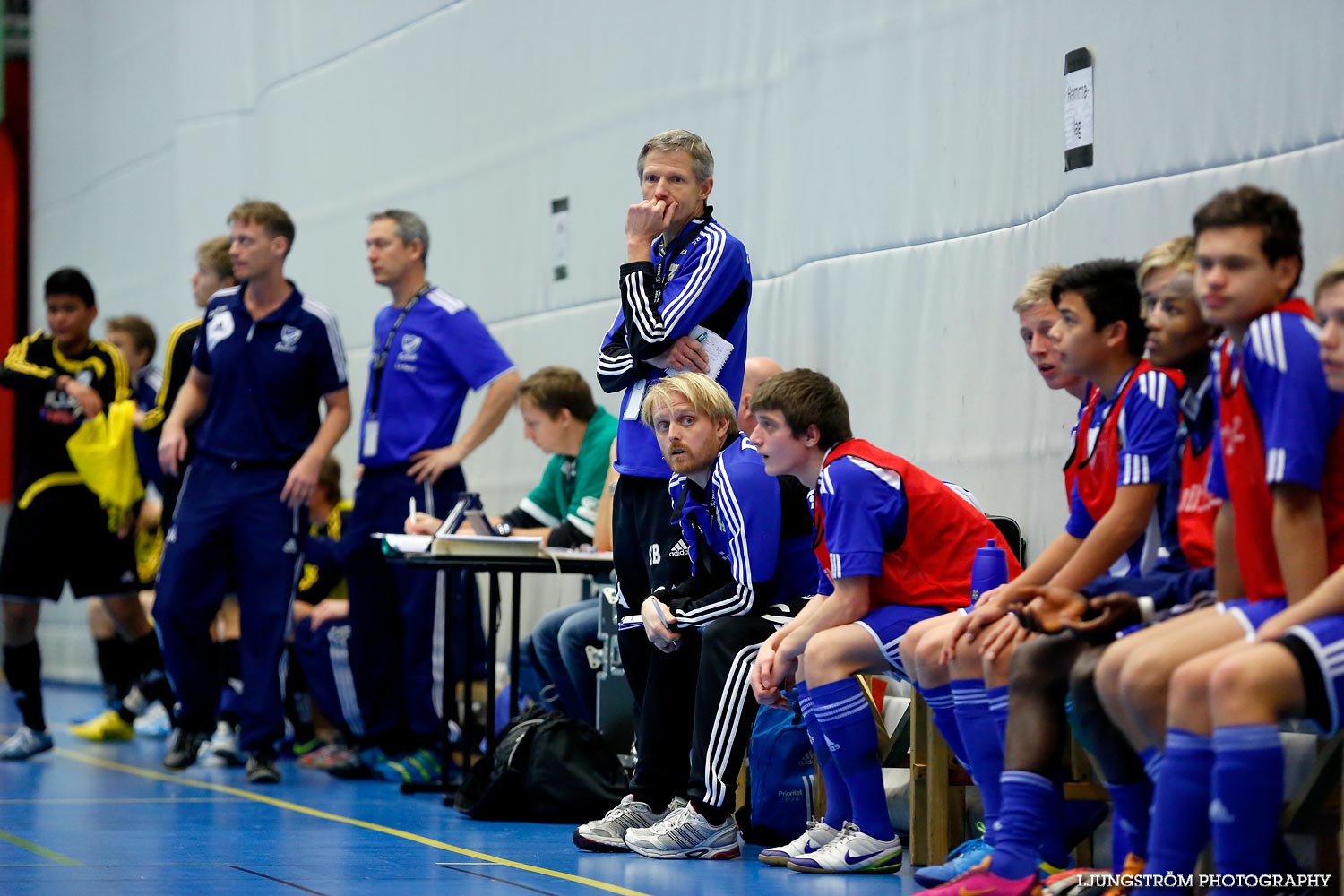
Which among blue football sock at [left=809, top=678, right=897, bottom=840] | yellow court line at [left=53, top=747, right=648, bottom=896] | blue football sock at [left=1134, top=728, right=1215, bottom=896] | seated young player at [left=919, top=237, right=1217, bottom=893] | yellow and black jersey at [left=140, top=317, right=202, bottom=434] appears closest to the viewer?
blue football sock at [left=1134, top=728, right=1215, bottom=896]

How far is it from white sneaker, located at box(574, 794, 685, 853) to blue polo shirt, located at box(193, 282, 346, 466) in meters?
2.22

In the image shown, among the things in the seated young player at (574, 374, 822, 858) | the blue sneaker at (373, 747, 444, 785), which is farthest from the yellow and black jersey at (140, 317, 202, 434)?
the seated young player at (574, 374, 822, 858)

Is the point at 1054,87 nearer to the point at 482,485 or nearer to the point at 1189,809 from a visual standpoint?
the point at 1189,809

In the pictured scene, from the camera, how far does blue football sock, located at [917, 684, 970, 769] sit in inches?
135

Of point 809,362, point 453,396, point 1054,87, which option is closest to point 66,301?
point 453,396

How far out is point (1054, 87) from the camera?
14.3 ft

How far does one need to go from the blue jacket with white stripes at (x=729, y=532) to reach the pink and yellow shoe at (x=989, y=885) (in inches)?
46.5

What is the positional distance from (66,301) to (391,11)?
8.10 feet

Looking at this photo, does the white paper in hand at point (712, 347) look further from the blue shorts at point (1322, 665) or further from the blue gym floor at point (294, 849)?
the blue shorts at point (1322, 665)

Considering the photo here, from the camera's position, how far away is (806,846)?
3850 mm

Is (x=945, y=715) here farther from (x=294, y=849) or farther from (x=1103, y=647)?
(x=294, y=849)

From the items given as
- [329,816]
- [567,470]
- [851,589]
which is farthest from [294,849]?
[567,470]

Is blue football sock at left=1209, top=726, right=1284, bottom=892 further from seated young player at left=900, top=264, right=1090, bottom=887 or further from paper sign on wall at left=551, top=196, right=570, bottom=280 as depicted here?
paper sign on wall at left=551, top=196, right=570, bottom=280

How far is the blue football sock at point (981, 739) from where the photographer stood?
324cm
